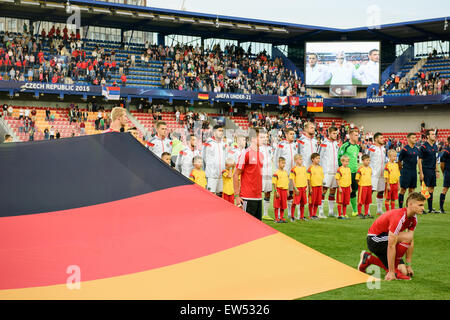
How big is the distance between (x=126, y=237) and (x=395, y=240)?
2.81m

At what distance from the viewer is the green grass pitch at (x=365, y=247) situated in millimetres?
5246

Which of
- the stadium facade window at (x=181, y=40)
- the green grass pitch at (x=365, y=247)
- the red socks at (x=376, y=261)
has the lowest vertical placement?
the green grass pitch at (x=365, y=247)

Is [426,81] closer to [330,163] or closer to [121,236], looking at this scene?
[330,163]

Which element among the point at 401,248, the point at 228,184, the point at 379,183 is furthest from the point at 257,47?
the point at 401,248

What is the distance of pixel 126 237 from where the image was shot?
5.40 meters

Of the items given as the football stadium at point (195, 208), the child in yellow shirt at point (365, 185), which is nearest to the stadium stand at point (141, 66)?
the football stadium at point (195, 208)

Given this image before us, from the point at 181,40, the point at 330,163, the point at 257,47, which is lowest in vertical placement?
the point at 330,163

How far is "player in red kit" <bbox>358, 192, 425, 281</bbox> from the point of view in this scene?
5.66 meters

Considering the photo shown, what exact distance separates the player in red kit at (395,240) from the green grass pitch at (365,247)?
0.17m

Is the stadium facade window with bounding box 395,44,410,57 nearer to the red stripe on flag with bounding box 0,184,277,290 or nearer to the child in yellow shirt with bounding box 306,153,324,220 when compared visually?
the child in yellow shirt with bounding box 306,153,324,220

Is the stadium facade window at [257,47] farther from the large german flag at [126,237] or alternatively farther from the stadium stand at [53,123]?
the large german flag at [126,237]

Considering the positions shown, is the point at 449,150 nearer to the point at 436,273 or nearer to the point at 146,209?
the point at 436,273

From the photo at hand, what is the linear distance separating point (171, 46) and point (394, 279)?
115ft
